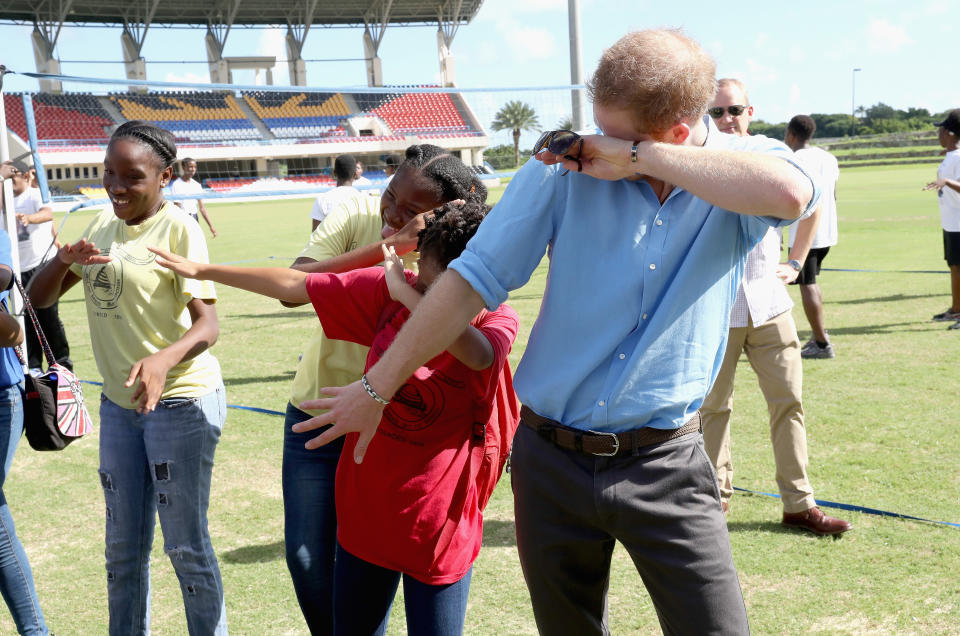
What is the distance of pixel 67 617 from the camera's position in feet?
12.1

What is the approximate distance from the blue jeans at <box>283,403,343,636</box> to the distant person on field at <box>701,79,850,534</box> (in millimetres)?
2096

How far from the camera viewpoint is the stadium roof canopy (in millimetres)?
56781

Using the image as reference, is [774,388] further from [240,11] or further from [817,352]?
[240,11]

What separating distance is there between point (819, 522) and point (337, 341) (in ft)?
8.85

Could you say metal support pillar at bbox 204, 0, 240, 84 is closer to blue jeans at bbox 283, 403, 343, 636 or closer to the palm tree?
the palm tree

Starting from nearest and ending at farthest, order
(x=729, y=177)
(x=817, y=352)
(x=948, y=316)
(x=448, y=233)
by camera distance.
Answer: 1. (x=729, y=177)
2. (x=448, y=233)
3. (x=817, y=352)
4. (x=948, y=316)

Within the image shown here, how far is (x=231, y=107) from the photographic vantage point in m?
53.4

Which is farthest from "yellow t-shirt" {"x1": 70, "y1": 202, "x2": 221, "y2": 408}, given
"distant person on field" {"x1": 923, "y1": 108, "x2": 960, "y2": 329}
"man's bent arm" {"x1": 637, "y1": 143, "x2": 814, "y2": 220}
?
"distant person on field" {"x1": 923, "y1": 108, "x2": 960, "y2": 329}

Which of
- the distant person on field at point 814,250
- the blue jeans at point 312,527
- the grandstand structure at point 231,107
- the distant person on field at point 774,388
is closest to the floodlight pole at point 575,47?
the distant person on field at point 814,250

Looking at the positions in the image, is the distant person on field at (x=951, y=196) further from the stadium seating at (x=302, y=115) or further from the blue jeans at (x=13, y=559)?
the stadium seating at (x=302, y=115)

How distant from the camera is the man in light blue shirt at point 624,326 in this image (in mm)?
1975

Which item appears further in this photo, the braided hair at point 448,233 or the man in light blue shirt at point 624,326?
the braided hair at point 448,233

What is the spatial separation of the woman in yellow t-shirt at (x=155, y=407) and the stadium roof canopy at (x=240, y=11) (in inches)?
2438

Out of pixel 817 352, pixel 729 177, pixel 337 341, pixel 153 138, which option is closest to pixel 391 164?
pixel 817 352
